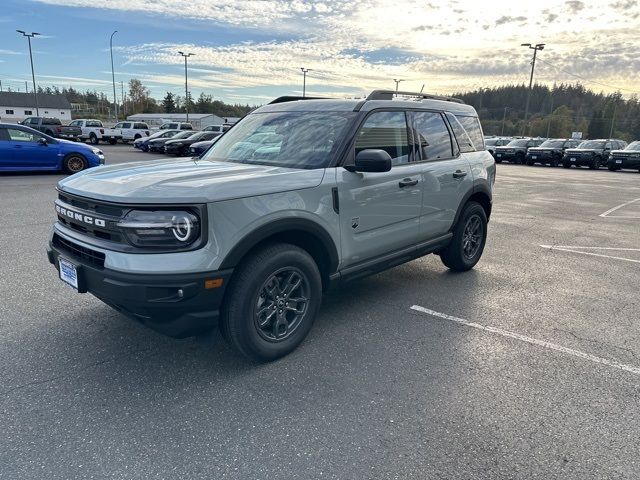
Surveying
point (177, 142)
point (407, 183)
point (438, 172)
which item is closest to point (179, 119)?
point (177, 142)

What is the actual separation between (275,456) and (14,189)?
1141 cm

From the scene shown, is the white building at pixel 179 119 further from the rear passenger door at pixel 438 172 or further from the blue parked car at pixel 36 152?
the rear passenger door at pixel 438 172

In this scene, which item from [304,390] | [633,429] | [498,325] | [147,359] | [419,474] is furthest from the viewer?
[498,325]

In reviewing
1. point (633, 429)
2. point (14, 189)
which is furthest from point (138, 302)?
point (14, 189)

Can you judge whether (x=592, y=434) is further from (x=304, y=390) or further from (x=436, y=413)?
(x=304, y=390)

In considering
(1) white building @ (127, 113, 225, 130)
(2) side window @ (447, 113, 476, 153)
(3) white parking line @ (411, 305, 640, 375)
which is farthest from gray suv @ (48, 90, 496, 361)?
(1) white building @ (127, 113, 225, 130)

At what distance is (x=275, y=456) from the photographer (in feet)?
7.80

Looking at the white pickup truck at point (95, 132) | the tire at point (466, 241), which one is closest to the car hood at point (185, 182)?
the tire at point (466, 241)

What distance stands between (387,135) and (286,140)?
36.5 inches

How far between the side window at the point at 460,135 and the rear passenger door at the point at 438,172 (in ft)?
0.05

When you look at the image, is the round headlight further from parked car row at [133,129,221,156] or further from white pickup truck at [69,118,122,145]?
white pickup truck at [69,118,122,145]

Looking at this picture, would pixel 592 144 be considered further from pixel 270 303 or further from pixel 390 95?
pixel 270 303

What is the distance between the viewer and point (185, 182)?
2.95 m

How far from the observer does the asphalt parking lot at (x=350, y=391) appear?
7.72 ft
